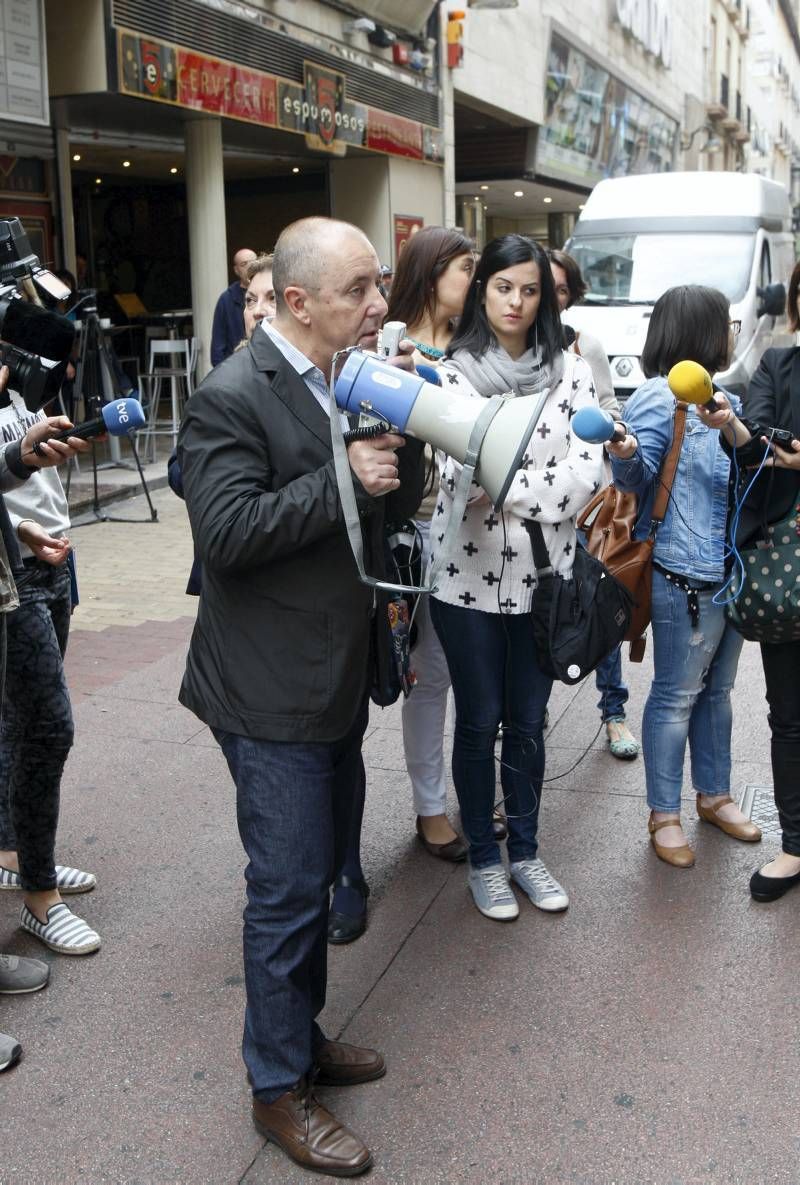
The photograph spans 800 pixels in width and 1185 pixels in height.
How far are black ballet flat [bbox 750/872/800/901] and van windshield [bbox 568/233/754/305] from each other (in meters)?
9.20

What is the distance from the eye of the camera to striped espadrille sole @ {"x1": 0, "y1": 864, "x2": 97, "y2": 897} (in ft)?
12.2

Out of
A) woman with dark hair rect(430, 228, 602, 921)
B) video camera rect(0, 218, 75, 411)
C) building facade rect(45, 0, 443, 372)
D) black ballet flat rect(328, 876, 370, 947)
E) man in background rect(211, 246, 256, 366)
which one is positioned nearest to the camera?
video camera rect(0, 218, 75, 411)

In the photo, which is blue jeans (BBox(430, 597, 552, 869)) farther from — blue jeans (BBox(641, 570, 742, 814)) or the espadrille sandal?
the espadrille sandal

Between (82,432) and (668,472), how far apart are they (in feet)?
6.02

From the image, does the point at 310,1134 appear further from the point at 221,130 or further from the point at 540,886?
the point at 221,130

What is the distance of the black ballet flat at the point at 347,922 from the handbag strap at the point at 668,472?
1.39 metres

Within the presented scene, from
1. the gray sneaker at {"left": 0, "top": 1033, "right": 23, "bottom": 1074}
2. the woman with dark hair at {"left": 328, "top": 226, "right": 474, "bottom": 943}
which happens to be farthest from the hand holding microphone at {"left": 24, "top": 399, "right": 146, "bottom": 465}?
the gray sneaker at {"left": 0, "top": 1033, "right": 23, "bottom": 1074}

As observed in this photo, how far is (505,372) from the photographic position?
133 inches

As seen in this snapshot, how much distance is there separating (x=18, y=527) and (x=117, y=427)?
84 centimetres

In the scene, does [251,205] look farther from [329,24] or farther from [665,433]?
[665,433]

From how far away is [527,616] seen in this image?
11.2 feet

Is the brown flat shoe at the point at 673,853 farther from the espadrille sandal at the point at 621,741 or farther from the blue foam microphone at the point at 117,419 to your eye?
the blue foam microphone at the point at 117,419

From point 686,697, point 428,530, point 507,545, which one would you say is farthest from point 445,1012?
point 428,530

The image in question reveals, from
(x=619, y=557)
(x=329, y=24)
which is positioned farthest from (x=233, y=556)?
(x=329, y=24)
